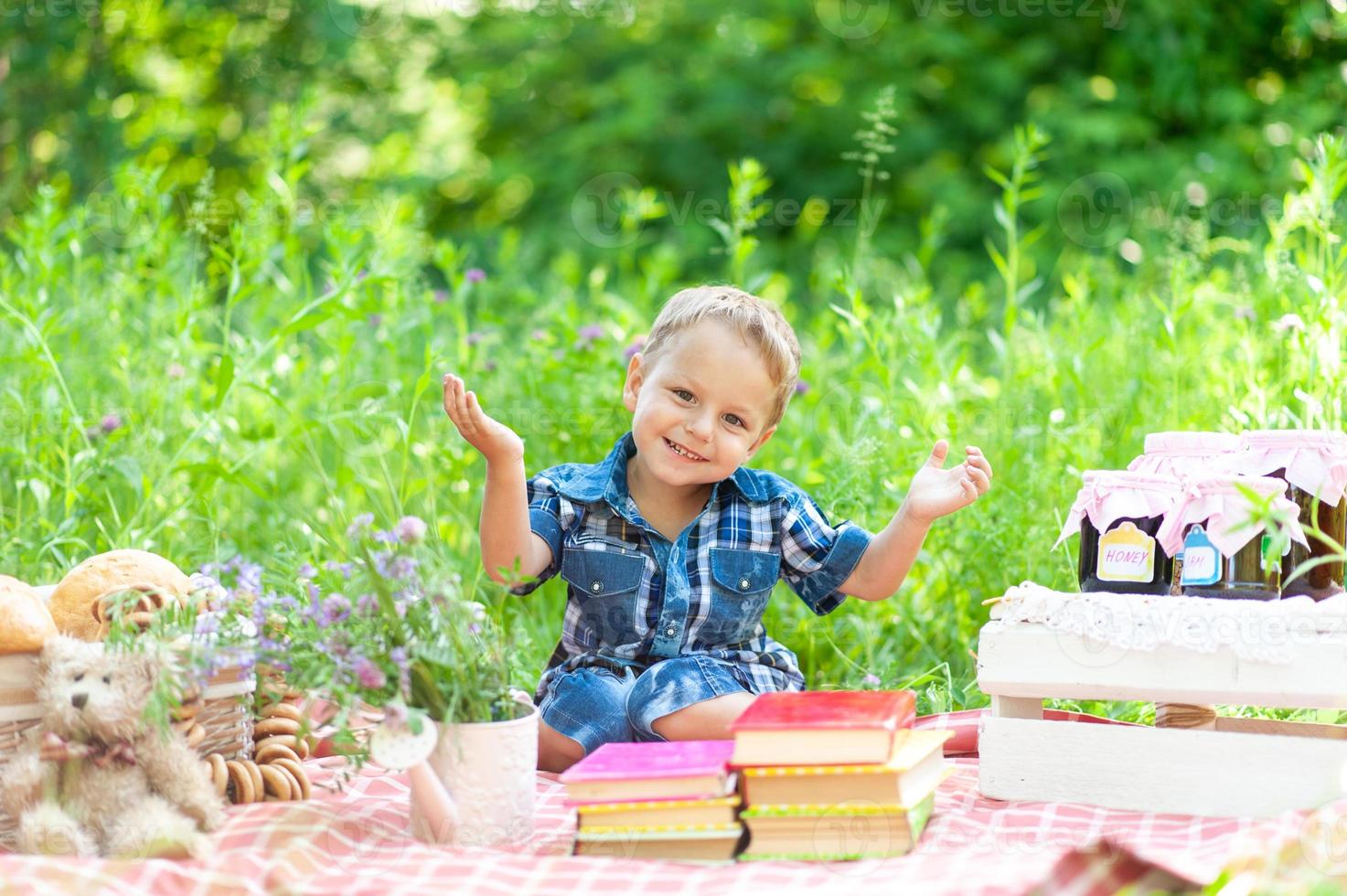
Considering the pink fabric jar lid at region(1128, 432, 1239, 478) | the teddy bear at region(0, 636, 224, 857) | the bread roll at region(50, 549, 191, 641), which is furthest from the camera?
the pink fabric jar lid at region(1128, 432, 1239, 478)

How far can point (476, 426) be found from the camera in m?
2.30

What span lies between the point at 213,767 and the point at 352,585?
40cm

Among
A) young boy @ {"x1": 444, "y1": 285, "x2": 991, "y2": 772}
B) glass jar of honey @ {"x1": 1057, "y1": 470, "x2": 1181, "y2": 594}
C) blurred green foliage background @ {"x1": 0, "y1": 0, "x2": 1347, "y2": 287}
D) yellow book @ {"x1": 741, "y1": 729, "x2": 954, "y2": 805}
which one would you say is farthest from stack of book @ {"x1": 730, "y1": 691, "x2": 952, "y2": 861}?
blurred green foliage background @ {"x1": 0, "y1": 0, "x2": 1347, "y2": 287}

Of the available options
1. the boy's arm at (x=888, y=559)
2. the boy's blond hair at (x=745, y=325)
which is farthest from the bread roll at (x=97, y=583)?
the boy's arm at (x=888, y=559)

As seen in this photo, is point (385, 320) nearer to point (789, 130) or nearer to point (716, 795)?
point (716, 795)

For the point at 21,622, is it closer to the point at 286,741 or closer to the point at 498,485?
the point at 286,741

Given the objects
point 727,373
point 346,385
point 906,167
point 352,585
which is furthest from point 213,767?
point 906,167

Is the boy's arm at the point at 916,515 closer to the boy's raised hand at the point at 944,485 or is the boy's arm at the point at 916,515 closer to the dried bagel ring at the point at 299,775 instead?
the boy's raised hand at the point at 944,485

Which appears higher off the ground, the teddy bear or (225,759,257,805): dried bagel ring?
the teddy bear

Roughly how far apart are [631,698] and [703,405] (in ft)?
1.95

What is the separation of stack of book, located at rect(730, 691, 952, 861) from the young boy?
0.49 m

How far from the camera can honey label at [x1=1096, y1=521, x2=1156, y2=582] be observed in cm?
238

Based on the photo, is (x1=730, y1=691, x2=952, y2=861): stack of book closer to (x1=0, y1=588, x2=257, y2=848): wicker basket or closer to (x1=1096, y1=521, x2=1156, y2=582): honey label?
(x1=1096, y1=521, x2=1156, y2=582): honey label

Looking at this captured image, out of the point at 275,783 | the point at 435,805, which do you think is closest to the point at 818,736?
the point at 435,805
